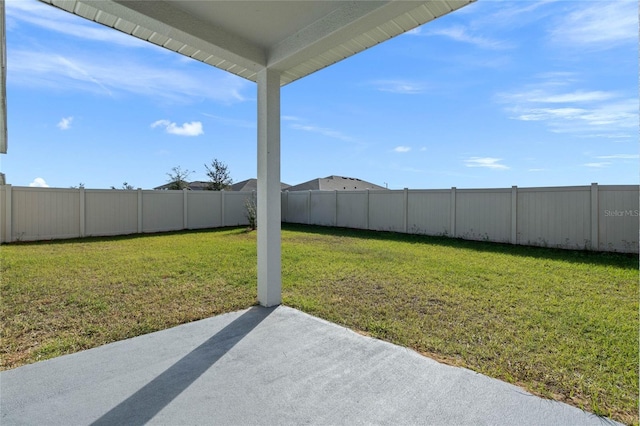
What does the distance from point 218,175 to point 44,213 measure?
1406 cm

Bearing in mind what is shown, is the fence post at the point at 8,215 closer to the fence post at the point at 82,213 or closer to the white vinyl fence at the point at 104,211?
the white vinyl fence at the point at 104,211

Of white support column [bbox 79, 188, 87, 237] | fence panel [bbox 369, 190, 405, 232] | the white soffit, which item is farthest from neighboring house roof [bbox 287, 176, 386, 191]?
the white soffit

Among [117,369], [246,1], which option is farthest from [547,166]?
[117,369]

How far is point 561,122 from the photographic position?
6.38m

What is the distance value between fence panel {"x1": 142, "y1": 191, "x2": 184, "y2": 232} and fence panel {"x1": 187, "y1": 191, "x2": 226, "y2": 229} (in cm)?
38

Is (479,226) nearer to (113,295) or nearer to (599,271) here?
(599,271)

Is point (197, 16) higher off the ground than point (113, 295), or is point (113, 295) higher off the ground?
point (197, 16)

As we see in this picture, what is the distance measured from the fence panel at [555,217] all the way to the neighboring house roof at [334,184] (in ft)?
42.3

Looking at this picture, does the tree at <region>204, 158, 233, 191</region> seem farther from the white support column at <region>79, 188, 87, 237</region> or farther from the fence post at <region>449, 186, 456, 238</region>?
the fence post at <region>449, 186, 456, 238</region>

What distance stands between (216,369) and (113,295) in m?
2.69

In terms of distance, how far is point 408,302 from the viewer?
3930mm

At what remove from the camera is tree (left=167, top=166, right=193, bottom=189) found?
2178cm

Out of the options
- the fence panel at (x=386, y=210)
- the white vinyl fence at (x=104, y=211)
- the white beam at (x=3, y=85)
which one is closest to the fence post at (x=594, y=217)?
the fence panel at (x=386, y=210)

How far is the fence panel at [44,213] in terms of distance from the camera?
31.1 feet
